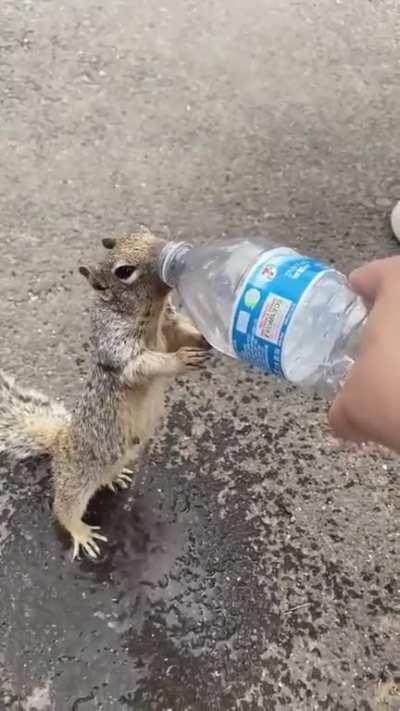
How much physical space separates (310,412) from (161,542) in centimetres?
58

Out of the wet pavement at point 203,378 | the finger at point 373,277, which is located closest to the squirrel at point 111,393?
the wet pavement at point 203,378

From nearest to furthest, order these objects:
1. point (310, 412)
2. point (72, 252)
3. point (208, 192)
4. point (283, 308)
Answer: point (283, 308), point (310, 412), point (72, 252), point (208, 192)

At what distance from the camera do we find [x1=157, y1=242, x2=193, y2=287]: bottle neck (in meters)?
2.04

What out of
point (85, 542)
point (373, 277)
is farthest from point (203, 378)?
point (373, 277)

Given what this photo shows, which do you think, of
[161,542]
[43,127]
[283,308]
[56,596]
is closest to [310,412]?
[161,542]

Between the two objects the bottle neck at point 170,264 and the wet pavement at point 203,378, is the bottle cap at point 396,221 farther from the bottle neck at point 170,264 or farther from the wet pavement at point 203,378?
the bottle neck at point 170,264

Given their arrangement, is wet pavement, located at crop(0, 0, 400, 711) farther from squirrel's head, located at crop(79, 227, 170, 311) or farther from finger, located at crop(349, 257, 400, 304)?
finger, located at crop(349, 257, 400, 304)

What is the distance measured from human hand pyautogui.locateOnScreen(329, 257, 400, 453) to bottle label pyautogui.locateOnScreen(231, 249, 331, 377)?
167 mm

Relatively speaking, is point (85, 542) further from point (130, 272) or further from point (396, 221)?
point (396, 221)

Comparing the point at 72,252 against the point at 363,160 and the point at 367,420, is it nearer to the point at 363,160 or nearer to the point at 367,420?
the point at 363,160

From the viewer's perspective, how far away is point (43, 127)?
334cm

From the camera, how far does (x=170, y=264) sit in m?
2.04

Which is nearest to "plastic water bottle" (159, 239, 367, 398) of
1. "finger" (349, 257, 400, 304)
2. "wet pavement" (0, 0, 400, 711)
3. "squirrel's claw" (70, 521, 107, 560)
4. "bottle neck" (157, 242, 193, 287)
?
"bottle neck" (157, 242, 193, 287)

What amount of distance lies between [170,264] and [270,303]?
48 centimetres
